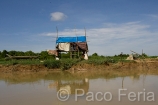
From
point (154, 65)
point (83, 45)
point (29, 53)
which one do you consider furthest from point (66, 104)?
point (29, 53)

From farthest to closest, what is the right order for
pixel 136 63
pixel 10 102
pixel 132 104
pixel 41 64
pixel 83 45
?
pixel 83 45, pixel 136 63, pixel 41 64, pixel 10 102, pixel 132 104

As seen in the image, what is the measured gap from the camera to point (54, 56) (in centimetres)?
2588

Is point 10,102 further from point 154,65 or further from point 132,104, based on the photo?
point 154,65

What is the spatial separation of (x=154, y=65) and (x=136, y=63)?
6.71 ft

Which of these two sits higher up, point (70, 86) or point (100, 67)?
point (100, 67)

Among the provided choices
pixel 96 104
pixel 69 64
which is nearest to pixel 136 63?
pixel 69 64

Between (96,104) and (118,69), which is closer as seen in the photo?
(96,104)

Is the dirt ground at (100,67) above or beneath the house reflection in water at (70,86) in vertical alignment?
above

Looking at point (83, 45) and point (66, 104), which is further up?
point (83, 45)

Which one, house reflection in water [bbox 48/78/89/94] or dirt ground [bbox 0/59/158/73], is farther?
dirt ground [bbox 0/59/158/73]

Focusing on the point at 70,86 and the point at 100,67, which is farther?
the point at 100,67

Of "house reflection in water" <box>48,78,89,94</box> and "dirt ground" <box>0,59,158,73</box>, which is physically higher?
"dirt ground" <box>0,59,158,73</box>

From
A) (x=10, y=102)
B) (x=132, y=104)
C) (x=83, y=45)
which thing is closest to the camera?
(x=132, y=104)

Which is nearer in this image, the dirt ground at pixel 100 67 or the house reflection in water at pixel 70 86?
the house reflection in water at pixel 70 86
